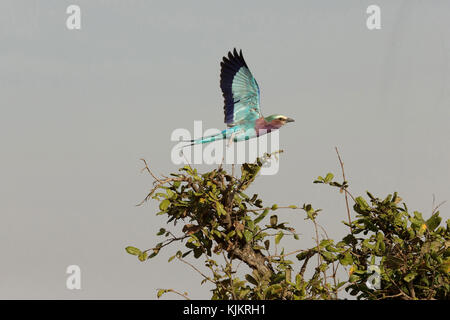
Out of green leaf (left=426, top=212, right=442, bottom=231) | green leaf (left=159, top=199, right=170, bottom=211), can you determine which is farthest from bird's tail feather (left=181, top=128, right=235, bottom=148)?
green leaf (left=426, top=212, right=442, bottom=231)

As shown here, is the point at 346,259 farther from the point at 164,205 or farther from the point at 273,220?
the point at 164,205

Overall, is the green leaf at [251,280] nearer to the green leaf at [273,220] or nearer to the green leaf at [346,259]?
the green leaf at [273,220]

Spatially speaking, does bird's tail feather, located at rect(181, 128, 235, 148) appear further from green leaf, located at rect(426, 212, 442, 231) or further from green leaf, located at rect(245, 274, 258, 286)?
green leaf, located at rect(426, 212, 442, 231)

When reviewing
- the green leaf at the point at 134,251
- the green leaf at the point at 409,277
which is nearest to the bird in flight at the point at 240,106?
the green leaf at the point at 134,251

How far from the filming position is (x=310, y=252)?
9320 mm

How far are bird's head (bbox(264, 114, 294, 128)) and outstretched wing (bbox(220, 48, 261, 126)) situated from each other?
270 millimetres

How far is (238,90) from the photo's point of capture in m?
10.5

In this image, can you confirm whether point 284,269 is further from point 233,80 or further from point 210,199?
point 233,80

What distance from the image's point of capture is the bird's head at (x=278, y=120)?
10.1 meters

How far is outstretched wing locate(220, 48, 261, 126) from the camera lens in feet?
34.0
